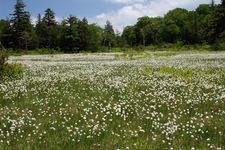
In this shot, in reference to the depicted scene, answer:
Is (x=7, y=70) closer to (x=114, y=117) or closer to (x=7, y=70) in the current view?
(x=7, y=70)

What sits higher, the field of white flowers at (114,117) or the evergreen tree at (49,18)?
the evergreen tree at (49,18)

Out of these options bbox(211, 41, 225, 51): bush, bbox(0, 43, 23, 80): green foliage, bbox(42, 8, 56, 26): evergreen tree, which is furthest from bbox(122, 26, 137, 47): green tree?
bbox(0, 43, 23, 80): green foliage

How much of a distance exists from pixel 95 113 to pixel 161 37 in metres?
Result: 155

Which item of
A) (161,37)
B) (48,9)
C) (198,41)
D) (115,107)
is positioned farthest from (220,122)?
(161,37)

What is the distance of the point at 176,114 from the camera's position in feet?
45.9

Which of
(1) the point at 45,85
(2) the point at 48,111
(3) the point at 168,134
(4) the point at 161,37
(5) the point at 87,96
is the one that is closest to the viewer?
(3) the point at 168,134

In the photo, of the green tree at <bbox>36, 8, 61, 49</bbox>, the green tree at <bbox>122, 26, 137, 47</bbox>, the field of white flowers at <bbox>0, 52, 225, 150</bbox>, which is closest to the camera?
the field of white flowers at <bbox>0, 52, 225, 150</bbox>

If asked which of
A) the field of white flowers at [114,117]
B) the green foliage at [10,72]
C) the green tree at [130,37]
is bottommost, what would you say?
the field of white flowers at [114,117]

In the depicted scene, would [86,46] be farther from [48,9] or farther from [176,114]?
[176,114]

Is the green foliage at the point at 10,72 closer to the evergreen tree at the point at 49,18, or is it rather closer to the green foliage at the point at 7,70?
the green foliage at the point at 7,70

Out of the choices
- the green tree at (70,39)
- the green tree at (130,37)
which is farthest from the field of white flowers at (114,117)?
the green tree at (130,37)

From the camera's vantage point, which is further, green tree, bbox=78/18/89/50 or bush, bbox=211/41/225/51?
green tree, bbox=78/18/89/50

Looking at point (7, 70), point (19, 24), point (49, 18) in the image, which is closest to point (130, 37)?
point (49, 18)

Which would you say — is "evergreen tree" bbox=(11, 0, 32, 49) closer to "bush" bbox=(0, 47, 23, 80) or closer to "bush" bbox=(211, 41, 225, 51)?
"bush" bbox=(211, 41, 225, 51)
